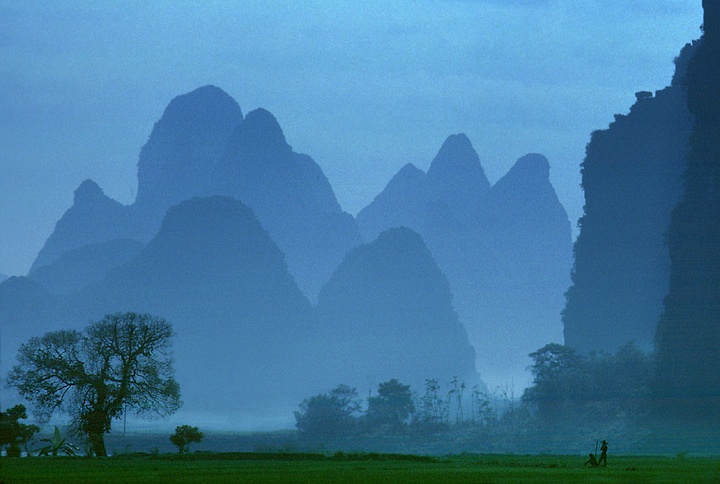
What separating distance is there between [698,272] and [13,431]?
73.1m

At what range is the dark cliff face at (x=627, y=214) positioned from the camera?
15075cm

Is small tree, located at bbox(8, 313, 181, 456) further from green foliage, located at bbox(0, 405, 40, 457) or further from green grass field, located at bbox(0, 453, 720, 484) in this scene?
green grass field, located at bbox(0, 453, 720, 484)

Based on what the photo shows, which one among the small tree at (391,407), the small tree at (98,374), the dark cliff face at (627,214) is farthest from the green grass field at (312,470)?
the dark cliff face at (627,214)

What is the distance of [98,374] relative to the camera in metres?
53.6

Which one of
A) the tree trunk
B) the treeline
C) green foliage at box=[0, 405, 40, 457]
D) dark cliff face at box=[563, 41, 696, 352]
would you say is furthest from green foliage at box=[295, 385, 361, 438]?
the tree trunk

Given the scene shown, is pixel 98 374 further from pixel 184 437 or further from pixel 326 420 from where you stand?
pixel 326 420

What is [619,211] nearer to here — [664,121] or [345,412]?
[664,121]

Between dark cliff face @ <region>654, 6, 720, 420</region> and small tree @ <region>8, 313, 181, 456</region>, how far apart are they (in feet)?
179

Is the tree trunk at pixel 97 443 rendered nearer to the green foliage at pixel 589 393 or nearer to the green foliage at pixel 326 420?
the green foliage at pixel 589 393

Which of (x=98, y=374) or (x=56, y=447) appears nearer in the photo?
(x=56, y=447)

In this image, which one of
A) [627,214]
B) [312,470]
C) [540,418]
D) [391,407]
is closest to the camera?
[312,470]

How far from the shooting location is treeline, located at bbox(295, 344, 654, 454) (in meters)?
95.7

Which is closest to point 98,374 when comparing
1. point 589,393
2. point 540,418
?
point 540,418

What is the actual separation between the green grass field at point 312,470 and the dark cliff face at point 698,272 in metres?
52.1
